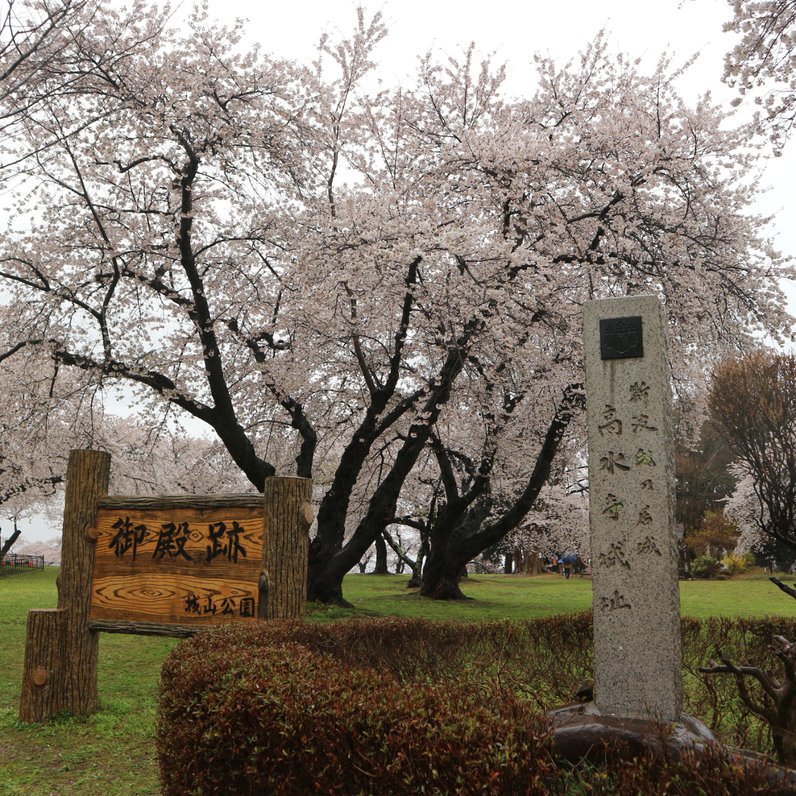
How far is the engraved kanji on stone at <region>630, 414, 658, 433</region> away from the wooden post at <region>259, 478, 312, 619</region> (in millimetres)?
2598

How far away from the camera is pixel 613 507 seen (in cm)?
494

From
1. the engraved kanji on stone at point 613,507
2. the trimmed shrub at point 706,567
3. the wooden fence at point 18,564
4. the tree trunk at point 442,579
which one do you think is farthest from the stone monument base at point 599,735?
the wooden fence at point 18,564

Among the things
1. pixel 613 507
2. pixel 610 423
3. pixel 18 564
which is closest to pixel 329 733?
pixel 613 507

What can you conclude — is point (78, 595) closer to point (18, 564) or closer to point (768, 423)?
point (768, 423)

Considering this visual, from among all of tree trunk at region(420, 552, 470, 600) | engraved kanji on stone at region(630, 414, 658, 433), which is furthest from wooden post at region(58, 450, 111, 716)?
tree trunk at region(420, 552, 470, 600)

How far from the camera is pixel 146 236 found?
44.3 ft

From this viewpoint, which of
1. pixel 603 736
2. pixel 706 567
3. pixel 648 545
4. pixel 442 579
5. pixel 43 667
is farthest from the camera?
pixel 706 567

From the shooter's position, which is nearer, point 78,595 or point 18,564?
point 78,595

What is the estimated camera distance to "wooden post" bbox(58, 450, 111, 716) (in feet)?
22.3

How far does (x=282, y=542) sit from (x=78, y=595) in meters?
2.16

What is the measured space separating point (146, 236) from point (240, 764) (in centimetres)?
1150

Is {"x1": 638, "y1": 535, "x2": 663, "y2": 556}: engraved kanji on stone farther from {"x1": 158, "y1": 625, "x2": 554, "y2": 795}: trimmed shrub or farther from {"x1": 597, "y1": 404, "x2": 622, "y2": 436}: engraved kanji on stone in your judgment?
{"x1": 158, "y1": 625, "x2": 554, "y2": 795}: trimmed shrub

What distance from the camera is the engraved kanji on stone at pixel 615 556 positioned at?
4887 millimetres

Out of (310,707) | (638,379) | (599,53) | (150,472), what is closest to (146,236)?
(599,53)
